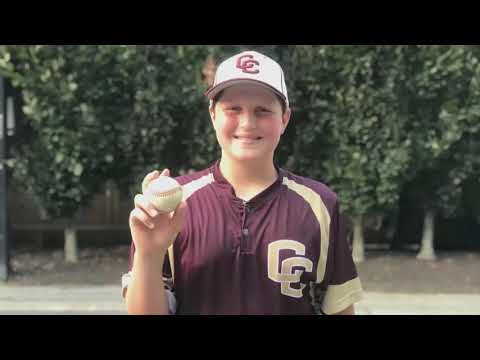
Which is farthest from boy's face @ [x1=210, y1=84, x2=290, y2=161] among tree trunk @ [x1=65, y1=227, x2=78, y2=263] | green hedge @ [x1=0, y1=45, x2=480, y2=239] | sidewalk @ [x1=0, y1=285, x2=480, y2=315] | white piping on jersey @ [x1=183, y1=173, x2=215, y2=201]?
tree trunk @ [x1=65, y1=227, x2=78, y2=263]

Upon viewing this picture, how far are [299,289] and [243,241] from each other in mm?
247

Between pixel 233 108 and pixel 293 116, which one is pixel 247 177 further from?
pixel 293 116

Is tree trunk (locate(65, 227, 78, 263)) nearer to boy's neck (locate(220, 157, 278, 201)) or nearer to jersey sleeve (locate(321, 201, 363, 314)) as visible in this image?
boy's neck (locate(220, 157, 278, 201))

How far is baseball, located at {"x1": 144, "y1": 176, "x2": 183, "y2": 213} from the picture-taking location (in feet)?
5.42

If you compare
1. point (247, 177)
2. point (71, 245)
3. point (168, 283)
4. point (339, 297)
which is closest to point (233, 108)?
point (247, 177)

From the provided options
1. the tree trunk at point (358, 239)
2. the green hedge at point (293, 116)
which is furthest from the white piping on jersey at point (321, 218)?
the tree trunk at point (358, 239)

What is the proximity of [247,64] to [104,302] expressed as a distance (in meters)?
5.31

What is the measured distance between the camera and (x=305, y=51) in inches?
312

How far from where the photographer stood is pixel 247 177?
6.48ft

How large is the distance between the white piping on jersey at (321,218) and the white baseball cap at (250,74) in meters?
0.33

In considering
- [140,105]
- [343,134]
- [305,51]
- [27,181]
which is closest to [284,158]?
[343,134]

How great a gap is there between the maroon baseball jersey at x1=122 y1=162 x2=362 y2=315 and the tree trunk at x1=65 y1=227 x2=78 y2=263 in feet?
23.1

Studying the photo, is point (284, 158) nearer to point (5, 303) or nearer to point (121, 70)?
point (121, 70)

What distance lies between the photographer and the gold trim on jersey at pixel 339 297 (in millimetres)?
1950
